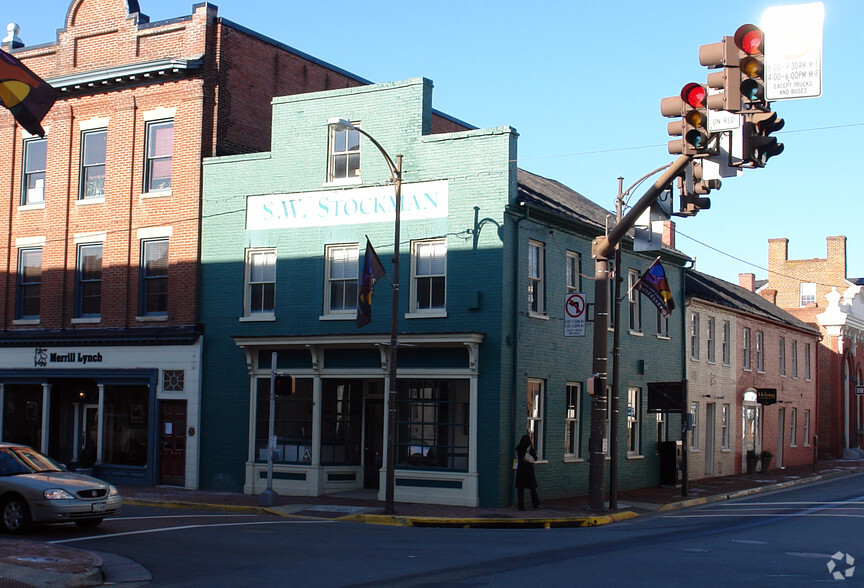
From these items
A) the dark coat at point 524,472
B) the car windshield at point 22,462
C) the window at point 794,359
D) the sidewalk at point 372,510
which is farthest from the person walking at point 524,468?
the window at point 794,359

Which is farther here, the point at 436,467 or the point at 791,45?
the point at 436,467

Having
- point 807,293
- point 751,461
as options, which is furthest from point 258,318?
point 807,293

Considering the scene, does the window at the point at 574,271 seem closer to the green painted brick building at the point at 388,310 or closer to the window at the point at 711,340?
the green painted brick building at the point at 388,310

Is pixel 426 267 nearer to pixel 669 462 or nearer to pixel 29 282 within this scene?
pixel 669 462

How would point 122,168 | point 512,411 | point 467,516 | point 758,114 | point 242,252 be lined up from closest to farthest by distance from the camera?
point 758,114 → point 467,516 → point 512,411 → point 242,252 → point 122,168

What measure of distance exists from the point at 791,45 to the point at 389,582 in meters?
7.34

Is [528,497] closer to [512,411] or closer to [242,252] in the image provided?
[512,411]

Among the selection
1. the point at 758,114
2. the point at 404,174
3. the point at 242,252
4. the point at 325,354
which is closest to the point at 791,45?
the point at 758,114

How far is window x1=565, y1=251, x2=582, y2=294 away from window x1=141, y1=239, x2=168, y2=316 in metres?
11.1

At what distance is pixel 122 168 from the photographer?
94.4 ft

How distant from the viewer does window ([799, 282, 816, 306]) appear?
60.0 metres

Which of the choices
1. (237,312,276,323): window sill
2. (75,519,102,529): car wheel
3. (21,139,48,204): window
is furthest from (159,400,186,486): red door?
(75,519,102,529): car wheel

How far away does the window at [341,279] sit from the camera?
2514 centimetres

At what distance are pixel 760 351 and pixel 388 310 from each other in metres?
21.3
